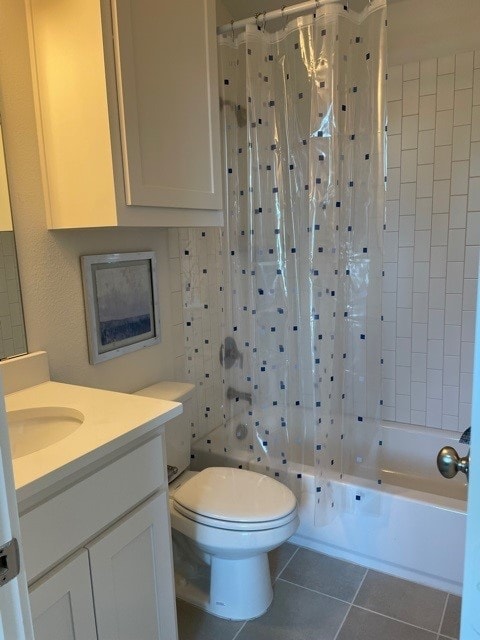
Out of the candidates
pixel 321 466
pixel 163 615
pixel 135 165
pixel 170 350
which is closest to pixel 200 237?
pixel 170 350

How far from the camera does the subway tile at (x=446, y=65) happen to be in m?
2.17

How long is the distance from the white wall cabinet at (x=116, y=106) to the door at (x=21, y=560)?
0.91 m

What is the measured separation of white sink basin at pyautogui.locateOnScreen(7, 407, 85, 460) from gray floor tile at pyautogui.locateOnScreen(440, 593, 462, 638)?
1.44 meters

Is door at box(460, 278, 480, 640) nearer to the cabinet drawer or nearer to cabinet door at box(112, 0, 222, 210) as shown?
the cabinet drawer

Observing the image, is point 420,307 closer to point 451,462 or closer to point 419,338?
point 419,338

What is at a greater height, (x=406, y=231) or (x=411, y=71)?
(x=411, y=71)

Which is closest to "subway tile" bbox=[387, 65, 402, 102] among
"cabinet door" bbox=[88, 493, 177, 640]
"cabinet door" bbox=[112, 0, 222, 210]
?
"cabinet door" bbox=[112, 0, 222, 210]

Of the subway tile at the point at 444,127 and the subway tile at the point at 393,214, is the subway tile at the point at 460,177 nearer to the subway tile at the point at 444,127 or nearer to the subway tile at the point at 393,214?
the subway tile at the point at 444,127

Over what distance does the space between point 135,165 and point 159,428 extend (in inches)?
30.0

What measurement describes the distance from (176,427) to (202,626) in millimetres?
707

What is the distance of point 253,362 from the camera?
199cm

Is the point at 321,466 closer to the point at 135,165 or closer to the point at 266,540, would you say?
the point at 266,540

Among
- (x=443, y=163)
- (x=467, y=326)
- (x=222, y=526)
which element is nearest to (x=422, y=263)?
(x=467, y=326)

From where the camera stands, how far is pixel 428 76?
223cm
